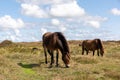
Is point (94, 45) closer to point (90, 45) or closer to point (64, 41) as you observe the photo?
point (90, 45)

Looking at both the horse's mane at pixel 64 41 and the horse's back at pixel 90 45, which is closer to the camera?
the horse's mane at pixel 64 41

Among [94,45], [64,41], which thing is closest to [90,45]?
[94,45]

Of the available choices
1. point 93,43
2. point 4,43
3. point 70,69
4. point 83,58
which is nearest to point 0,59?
point 70,69

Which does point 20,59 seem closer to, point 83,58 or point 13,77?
point 83,58

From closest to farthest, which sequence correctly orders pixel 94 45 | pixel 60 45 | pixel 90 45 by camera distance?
pixel 60 45
pixel 94 45
pixel 90 45

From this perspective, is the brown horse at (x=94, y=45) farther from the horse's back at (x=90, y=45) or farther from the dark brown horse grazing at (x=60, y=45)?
the dark brown horse grazing at (x=60, y=45)

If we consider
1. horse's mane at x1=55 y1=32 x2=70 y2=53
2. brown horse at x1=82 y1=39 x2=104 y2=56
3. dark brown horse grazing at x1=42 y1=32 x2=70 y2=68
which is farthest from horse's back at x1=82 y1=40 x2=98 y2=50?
horse's mane at x1=55 y1=32 x2=70 y2=53

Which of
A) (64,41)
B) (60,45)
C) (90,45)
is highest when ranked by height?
(64,41)

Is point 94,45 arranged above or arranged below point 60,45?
below

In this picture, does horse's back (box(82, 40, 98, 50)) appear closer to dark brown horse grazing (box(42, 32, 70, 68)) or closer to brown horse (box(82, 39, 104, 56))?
brown horse (box(82, 39, 104, 56))

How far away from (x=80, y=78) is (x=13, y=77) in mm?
4254

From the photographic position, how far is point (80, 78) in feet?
62.2

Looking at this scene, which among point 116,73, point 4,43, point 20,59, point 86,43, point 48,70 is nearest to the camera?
point 116,73

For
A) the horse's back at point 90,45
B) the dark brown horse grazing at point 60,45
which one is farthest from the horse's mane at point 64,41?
the horse's back at point 90,45
